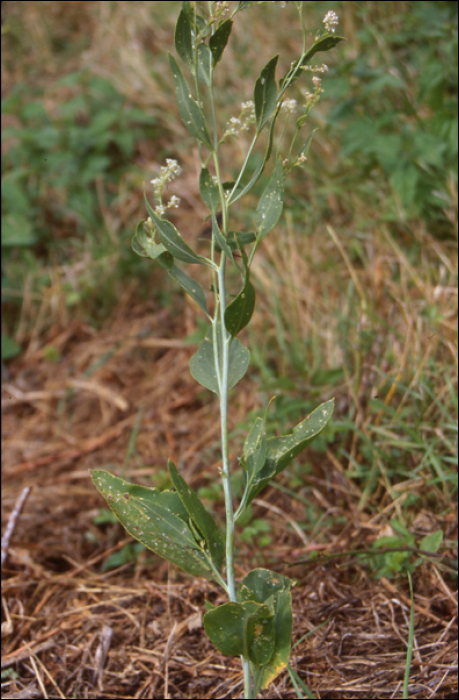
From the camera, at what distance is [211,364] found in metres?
1.08

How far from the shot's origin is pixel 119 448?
2.27 m

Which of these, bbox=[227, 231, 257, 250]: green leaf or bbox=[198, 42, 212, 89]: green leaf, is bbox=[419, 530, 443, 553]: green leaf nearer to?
bbox=[227, 231, 257, 250]: green leaf

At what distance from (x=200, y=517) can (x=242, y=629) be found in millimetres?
176

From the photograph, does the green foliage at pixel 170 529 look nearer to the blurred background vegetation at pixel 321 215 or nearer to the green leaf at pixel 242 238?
the green leaf at pixel 242 238

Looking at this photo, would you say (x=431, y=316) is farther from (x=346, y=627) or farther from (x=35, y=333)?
(x=35, y=333)

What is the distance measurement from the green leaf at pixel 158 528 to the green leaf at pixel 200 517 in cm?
2

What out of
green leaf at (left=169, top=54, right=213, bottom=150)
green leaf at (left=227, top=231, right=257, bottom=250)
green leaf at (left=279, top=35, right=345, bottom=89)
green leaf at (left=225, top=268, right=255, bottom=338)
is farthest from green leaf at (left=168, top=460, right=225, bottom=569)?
green leaf at (left=279, top=35, right=345, bottom=89)

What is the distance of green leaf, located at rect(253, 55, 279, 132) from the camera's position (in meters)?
0.98

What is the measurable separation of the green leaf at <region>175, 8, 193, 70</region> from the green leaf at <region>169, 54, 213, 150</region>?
0.02 meters

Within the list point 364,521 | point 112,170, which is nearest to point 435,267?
point 364,521

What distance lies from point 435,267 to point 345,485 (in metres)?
0.94

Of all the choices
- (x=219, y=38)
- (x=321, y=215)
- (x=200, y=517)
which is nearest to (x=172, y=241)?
(x=219, y=38)

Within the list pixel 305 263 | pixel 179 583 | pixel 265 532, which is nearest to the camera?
pixel 179 583

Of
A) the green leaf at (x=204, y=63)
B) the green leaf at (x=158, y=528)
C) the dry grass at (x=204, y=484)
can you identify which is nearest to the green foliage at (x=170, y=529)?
the green leaf at (x=158, y=528)
